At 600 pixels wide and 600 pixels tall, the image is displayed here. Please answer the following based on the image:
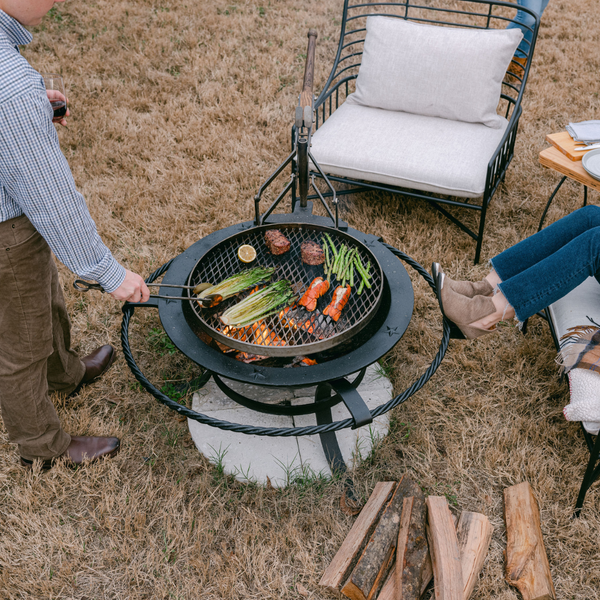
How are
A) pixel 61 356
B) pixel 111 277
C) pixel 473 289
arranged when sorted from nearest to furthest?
pixel 111 277 < pixel 61 356 < pixel 473 289

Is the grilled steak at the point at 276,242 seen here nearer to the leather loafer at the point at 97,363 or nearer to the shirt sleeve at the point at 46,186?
the shirt sleeve at the point at 46,186

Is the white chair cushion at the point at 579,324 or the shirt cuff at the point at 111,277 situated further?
the white chair cushion at the point at 579,324

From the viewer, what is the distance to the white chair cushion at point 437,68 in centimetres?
343

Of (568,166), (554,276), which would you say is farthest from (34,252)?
(568,166)

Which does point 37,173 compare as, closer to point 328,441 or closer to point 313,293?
point 313,293

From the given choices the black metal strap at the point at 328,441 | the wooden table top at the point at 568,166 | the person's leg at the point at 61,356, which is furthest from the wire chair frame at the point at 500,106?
the person's leg at the point at 61,356

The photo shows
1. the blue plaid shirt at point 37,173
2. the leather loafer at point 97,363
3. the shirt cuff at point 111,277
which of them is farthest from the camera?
the leather loafer at point 97,363

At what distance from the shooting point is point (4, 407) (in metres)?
2.03

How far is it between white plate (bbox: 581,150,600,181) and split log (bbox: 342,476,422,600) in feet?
6.12

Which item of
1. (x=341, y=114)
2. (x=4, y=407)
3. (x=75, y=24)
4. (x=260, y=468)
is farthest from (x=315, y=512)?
(x=75, y=24)

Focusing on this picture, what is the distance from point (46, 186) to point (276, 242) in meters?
1.01

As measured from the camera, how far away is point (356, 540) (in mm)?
1959

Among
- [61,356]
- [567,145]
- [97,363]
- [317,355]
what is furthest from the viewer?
[567,145]

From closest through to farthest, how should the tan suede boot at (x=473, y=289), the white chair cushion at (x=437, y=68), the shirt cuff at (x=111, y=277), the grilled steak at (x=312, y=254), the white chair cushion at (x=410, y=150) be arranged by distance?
the shirt cuff at (x=111, y=277), the grilled steak at (x=312, y=254), the tan suede boot at (x=473, y=289), the white chair cushion at (x=410, y=150), the white chair cushion at (x=437, y=68)
